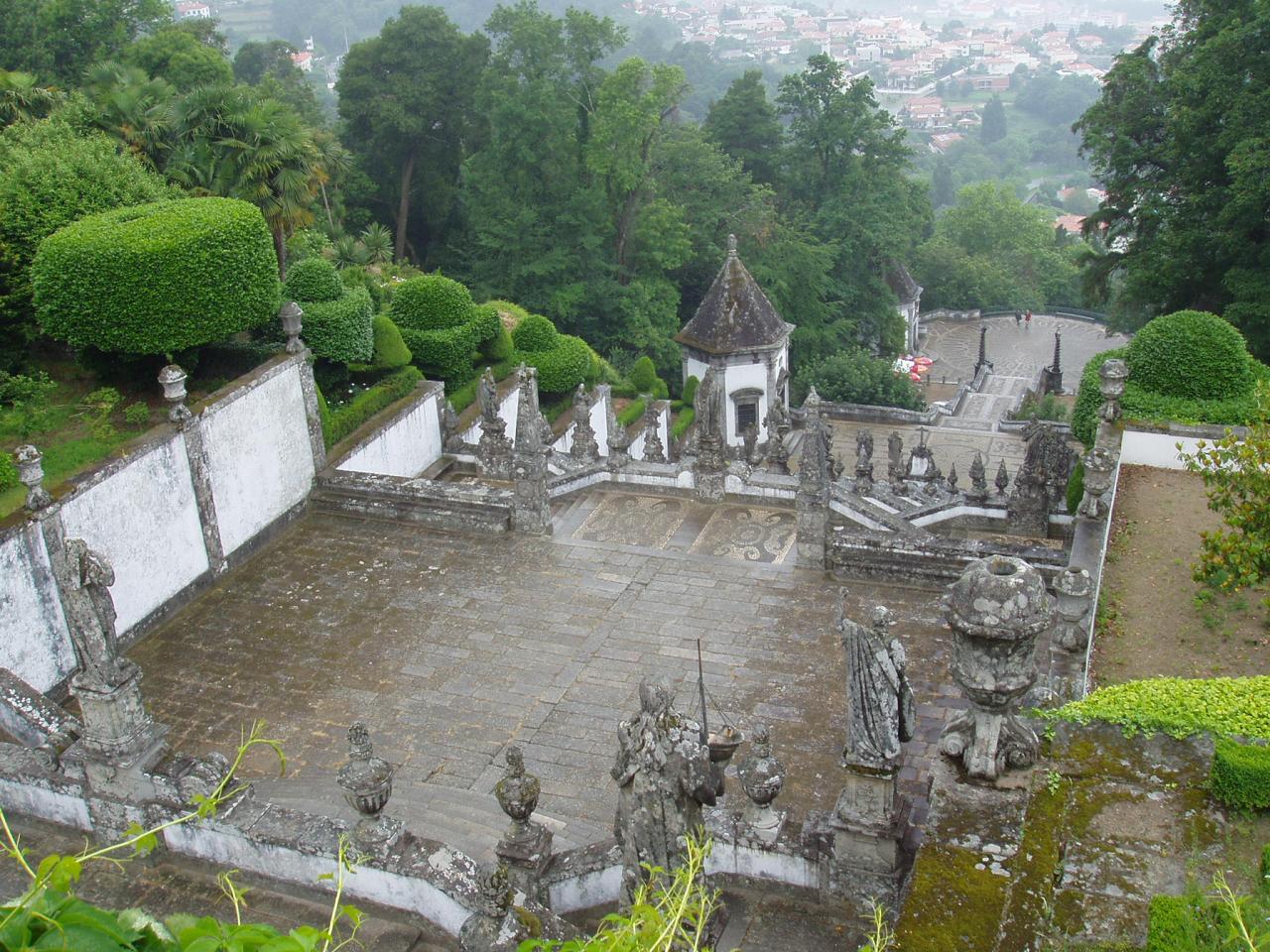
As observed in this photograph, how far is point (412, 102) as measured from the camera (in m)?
45.7

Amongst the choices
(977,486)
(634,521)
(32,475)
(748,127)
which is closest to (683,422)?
(977,486)

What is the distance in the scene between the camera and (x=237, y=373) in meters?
21.0

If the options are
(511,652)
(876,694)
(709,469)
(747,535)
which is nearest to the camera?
(876,694)

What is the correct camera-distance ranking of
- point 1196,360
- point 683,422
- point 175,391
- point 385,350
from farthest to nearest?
point 683,422 < point 385,350 < point 1196,360 < point 175,391

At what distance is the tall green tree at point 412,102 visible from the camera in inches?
1801

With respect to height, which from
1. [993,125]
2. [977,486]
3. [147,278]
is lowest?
[993,125]

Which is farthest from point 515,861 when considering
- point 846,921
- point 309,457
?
point 309,457

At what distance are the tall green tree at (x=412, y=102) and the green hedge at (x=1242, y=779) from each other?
41332mm

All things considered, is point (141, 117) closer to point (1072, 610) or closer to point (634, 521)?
point (634, 521)

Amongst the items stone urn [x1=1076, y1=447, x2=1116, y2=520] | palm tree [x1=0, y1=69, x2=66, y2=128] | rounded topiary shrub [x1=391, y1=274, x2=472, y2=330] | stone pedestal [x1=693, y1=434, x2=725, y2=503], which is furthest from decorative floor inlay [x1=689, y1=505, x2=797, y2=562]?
palm tree [x1=0, y1=69, x2=66, y2=128]

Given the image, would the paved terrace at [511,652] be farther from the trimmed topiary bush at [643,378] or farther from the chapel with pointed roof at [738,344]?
the chapel with pointed roof at [738,344]

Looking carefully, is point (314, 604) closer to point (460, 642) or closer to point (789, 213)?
point (460, 642)

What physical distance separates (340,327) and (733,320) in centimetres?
1470

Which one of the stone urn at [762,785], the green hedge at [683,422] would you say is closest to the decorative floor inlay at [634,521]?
the stone urn at [762,785]
